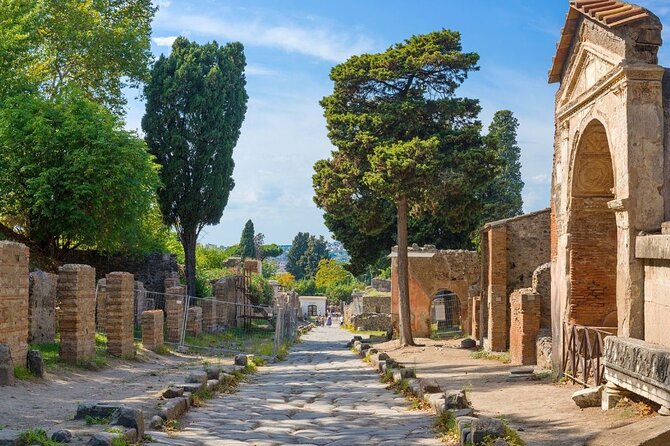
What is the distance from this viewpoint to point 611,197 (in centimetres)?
1406

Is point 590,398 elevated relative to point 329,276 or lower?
lower

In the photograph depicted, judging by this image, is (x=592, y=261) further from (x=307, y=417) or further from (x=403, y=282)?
(x=403, y=282)

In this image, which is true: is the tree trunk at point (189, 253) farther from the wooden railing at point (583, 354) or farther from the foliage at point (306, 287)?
the foliage at point (306, 287)

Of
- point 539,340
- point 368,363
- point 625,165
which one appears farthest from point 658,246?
point 368,363

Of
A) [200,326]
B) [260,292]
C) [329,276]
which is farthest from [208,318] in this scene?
[329,276]

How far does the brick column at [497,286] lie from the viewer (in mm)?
22359

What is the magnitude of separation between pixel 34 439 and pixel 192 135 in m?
29.8

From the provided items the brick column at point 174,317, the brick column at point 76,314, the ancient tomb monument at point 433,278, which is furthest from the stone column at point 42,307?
the ancient tomb monument at point 433,278

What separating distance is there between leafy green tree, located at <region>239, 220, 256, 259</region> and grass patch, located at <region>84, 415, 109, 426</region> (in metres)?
84.6

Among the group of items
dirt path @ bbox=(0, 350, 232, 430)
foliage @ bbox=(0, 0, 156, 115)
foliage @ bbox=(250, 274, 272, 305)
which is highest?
foliage @ bbox=(0, 0, 156, 115)

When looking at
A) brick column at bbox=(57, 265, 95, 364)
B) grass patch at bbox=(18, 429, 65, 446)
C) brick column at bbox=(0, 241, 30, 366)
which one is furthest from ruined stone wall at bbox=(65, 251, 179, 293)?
grass patch at bbox=(18, 429, 65, 446)

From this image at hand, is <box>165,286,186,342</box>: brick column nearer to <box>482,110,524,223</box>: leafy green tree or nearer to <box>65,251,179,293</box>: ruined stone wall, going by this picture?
<box>65,251,179,293</box>: ruined stone wall

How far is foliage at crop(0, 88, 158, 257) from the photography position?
2398cm

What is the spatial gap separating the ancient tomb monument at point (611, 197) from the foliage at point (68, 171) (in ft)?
46.6
